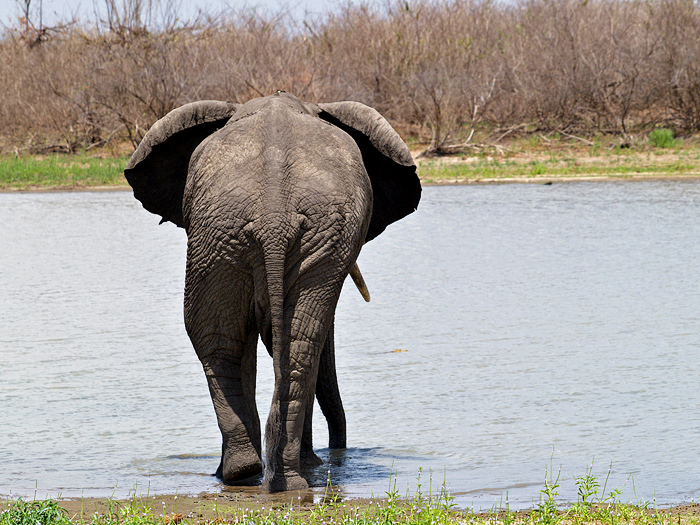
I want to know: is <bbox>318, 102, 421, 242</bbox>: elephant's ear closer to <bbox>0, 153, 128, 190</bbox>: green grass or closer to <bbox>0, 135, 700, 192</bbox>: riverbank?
<bbox>0, 135, 700, 192</bbox>: riverbank

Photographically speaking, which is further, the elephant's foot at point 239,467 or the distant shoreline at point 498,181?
the distant shoreline at point 498,181

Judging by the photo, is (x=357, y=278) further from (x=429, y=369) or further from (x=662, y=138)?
(x=662, y=138)

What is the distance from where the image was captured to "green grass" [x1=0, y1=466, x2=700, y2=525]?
3.63 m

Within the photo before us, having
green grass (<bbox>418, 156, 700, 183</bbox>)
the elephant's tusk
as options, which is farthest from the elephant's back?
green grass (<bbox>418, 156, 700, 183</bbox>)

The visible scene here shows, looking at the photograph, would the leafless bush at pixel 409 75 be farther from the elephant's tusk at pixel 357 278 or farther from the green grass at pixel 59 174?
the elephant's tusk at pixel 357 278

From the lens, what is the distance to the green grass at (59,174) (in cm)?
2272

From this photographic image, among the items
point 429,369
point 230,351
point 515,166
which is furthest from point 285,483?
point 515,166

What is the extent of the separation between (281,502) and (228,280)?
35.1 inches

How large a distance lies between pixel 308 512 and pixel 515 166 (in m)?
19.9

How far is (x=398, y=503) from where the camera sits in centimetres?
415

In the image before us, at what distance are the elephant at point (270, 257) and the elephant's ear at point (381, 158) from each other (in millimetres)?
301

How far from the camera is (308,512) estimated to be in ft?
12.9

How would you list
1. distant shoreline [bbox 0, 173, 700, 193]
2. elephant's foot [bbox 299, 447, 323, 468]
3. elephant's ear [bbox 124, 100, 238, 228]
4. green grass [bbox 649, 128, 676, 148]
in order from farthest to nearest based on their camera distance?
1. green grass [bbox 649, 128, 676, 148]
2. distant shoreline [bbox 0, 173, 700, 193]
3. elephant's foot [bbox 299, 447, 323, 468]
4. elephant's ear [bbox 124, 100, 238, 228]

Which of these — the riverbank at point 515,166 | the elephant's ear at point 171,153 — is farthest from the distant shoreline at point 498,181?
the elephant's ear at point 171,153
